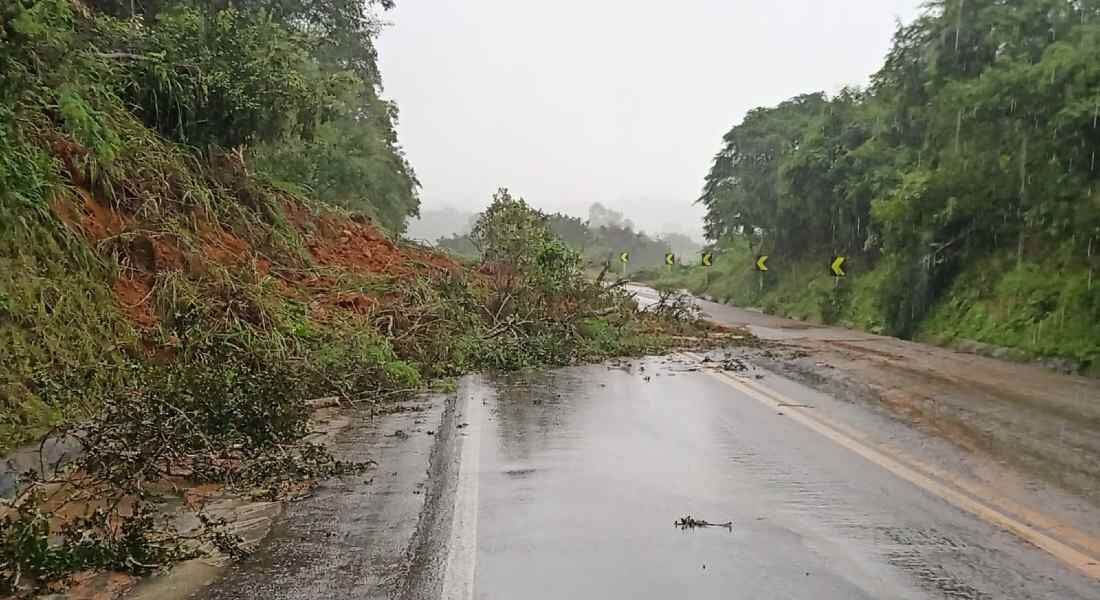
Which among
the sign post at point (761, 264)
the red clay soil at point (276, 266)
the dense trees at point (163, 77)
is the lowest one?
the red clay soil at point (276, 266)

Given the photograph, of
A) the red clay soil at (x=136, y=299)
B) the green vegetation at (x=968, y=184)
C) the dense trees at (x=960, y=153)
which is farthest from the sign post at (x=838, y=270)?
the red clay soil at (x=136, y=299)

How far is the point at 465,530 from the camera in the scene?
5527 millimetres

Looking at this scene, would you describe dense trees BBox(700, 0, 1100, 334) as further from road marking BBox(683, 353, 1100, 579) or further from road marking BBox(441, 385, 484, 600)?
road marking BBox(441, 385, 484, 600)

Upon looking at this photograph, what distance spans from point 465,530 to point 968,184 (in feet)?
55.3

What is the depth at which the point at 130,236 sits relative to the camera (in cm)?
1148

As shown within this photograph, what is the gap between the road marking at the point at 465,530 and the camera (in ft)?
15.2

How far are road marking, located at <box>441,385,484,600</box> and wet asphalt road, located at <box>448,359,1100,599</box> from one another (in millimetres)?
12

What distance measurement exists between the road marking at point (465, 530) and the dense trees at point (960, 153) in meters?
11.8

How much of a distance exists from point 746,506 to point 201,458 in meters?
4.06

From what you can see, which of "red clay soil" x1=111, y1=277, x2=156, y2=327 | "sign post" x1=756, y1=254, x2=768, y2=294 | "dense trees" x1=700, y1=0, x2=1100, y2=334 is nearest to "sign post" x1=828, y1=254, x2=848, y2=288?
"dense trees" x1=700, y1=0, x2=1100, y2=334

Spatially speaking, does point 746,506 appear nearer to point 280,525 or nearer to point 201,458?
A: point 280,525

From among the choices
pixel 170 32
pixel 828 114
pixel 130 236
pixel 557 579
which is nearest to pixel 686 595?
pixel 557 579

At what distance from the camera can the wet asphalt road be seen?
462 centimetres

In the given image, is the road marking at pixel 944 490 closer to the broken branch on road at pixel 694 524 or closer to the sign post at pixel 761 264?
the broken branch on road at pixel 694 524
